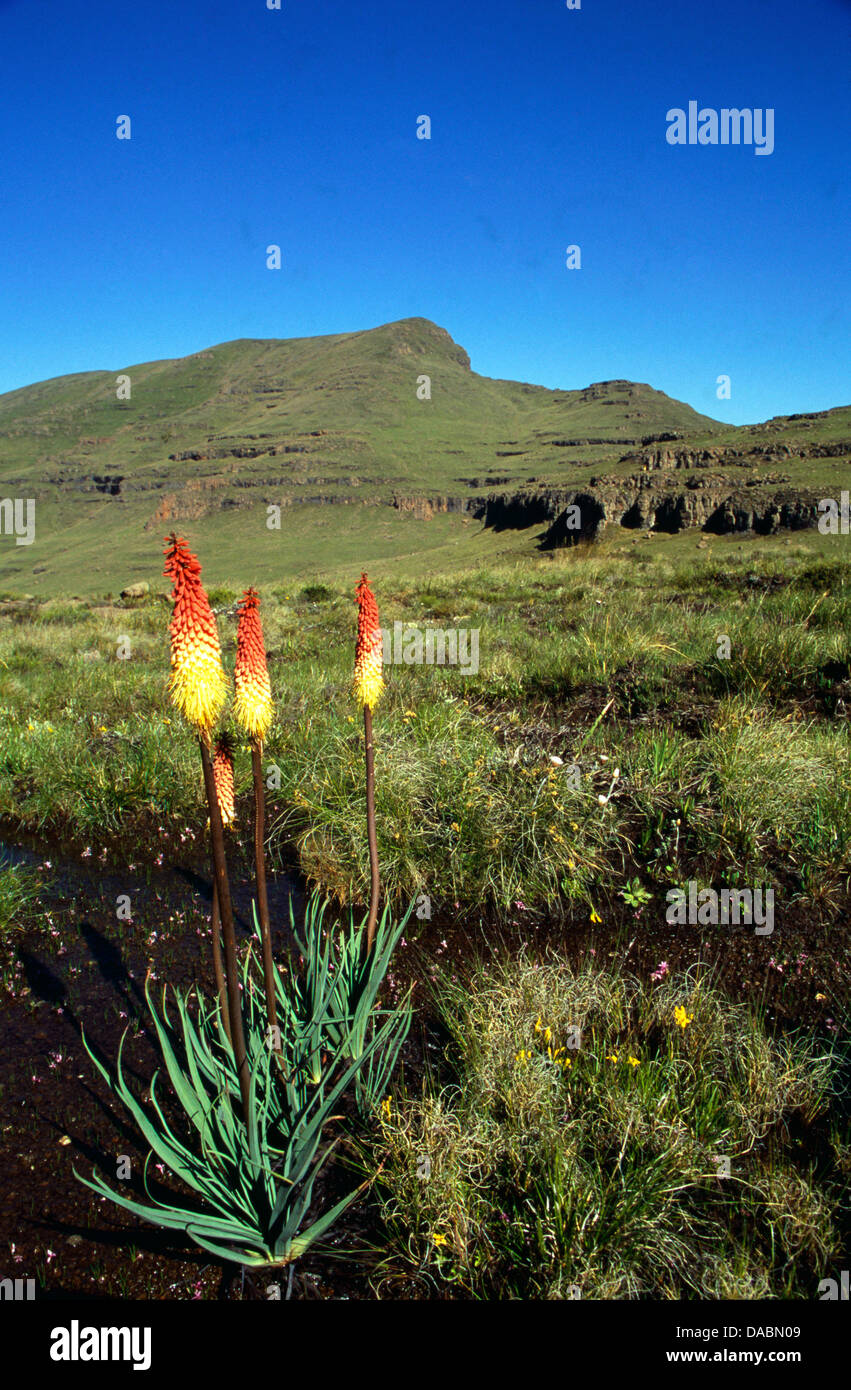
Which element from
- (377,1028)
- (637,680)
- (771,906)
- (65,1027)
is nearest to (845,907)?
(771,906)

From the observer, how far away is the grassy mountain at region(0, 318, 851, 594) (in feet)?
Answer: 255

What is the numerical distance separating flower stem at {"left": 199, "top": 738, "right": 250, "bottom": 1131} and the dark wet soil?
0.80 metres

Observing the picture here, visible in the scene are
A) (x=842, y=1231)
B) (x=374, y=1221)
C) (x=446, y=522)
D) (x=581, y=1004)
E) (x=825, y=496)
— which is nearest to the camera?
(x=842, y=1231)

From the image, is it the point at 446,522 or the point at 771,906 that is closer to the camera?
the point at 771,906

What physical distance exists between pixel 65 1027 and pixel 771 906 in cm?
420

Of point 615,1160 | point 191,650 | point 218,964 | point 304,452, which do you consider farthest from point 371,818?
point 304,452

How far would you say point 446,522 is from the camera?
271 ft

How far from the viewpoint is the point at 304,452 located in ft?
361

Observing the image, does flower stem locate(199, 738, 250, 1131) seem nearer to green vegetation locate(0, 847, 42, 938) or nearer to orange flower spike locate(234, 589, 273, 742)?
orange flower spike locate(234, 589, 273, 742)

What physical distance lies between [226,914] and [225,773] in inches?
30.6

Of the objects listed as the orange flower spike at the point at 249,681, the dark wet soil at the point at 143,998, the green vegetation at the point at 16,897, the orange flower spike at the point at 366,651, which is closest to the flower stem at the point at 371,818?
the orange flower spike at the point at 366,651

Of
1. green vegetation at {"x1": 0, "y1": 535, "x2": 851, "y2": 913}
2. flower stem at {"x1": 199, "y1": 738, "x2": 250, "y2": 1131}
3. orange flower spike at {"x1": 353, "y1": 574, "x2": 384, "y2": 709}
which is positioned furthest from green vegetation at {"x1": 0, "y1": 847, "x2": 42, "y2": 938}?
orange flower spike at {"x1": 353, "y1": 574, "x2": 384, "y2": 709}

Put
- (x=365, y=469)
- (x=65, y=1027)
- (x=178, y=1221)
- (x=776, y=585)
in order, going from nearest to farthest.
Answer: (x=178, y=1221), (x=65, y=1027), (x=776, y=585), (x=365, y=469)

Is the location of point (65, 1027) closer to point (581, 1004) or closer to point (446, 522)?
point (581, 1004)
